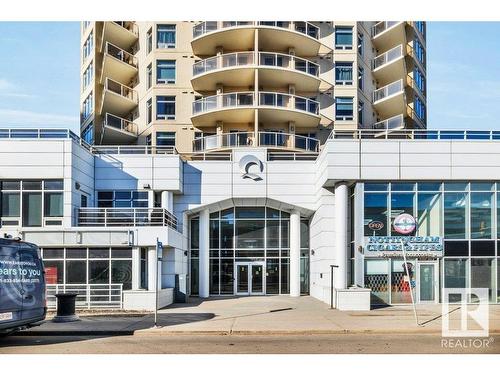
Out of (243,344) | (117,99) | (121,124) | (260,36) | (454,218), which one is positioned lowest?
(243,344)

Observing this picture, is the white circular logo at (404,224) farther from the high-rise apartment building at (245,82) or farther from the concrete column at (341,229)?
the high-rise apartment building at (245,82)

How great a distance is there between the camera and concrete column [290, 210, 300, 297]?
34.8m

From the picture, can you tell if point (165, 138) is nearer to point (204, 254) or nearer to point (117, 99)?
point (117, 99)

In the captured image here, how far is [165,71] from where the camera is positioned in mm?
42719

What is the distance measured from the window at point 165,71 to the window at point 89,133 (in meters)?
6.63

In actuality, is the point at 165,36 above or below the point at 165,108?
above

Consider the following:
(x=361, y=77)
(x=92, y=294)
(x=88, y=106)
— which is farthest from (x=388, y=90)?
(x=92, y=294)

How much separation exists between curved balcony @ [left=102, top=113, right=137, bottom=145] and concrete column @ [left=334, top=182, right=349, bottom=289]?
19659 millimetres

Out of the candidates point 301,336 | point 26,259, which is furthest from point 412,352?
point 26,259

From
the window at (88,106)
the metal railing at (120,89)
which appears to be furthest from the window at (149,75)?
the window at (88,106)

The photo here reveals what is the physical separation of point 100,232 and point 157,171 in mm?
6547

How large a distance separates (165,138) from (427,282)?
68.4 ft

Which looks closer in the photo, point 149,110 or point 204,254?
point 204,254

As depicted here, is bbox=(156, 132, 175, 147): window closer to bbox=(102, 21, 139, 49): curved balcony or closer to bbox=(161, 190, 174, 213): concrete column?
bbox=(102, 21, 139, 49): curved balcony
